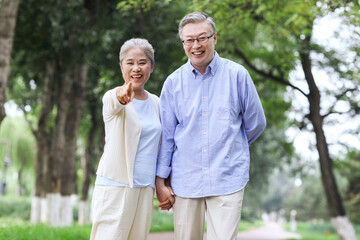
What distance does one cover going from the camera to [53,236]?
7.54m

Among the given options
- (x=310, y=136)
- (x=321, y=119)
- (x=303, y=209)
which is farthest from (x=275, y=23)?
(x=303, y=209)

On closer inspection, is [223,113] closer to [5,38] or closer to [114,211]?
[114,211]

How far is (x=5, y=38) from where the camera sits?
758 cm

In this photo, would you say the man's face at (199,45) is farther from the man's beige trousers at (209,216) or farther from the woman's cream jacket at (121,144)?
the man's beige trousers at (209,216)

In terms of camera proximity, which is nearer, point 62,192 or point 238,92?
point 238,92

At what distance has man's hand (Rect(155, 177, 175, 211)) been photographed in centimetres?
323

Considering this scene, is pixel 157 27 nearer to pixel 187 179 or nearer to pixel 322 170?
pixel 322 170

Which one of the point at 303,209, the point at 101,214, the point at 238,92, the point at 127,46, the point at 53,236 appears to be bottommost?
the point at 303,209

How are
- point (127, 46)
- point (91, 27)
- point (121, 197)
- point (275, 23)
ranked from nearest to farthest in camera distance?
1. point (121, 197)
2. point (127, 46)
3. point (275, 23)
4. point (91, 27)

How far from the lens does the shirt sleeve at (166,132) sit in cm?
328

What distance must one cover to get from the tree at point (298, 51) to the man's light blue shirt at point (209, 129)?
4535mm

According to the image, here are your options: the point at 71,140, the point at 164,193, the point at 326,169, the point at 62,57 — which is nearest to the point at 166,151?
the point at 164,193

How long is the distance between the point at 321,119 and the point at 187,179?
10.8 m

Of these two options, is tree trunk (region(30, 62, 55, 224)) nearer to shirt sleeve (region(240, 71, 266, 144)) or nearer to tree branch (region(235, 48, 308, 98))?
tree branch (region(235, 48, 308, 98))
